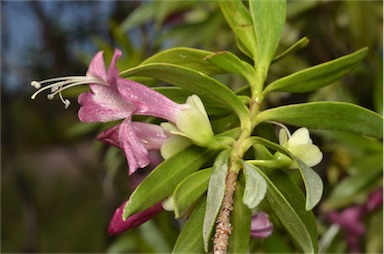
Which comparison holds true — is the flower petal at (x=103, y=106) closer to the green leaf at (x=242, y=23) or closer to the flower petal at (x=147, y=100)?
the flower petal at (x=147, y=100)

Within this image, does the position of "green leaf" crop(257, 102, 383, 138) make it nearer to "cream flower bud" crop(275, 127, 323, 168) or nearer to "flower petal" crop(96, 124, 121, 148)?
"cream flower bud" crop(275, 127, 323, 168)

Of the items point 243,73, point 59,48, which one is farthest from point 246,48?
point 59,48

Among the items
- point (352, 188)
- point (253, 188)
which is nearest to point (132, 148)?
point (253, 188)

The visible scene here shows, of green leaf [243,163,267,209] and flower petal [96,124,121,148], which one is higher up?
flower petal [96,124,121,148]

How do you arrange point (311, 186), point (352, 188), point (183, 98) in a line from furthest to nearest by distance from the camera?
point (352, 188), point (183, 98), point (311, 186)

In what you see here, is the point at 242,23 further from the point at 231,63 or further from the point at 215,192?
the point at 215,192

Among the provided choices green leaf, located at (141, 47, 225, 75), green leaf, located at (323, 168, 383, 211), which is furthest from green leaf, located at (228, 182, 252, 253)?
green leaf, located at (323, 168, 383, 211)
